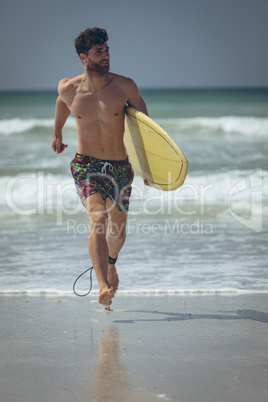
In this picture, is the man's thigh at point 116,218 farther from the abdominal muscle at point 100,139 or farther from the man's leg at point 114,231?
the abdominal muscle at point 100,139

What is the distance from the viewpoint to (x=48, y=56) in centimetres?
2695

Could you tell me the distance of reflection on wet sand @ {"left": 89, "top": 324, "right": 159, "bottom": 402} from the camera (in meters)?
2.53

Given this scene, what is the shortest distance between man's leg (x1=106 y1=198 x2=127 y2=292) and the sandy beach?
0.23m

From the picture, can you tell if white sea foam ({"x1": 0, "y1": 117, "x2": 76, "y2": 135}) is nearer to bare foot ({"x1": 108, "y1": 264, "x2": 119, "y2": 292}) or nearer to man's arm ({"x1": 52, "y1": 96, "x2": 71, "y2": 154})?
man's arm ({"x1": 52, "y1": 96, "x2": 71, "y2": 154})

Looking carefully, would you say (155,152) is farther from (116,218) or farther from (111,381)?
(111,381)

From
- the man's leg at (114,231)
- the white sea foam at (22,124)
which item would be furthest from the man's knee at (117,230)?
the white sea foam at (22,124)

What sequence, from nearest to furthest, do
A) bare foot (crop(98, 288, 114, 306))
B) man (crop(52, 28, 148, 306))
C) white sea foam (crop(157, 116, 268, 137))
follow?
bare foot (crop(98, 288, 114, 306)), man (crop(52, 28, 148, 306)), white sea foam (crop(157, 116, 268, 137))

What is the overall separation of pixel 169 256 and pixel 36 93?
26.8 m

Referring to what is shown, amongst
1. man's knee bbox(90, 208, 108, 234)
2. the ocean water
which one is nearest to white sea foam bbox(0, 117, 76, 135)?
the ocean water

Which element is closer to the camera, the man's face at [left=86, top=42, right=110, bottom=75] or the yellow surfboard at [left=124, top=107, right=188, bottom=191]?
the man's face at [left=86, top=42, right=110, bottom=75]

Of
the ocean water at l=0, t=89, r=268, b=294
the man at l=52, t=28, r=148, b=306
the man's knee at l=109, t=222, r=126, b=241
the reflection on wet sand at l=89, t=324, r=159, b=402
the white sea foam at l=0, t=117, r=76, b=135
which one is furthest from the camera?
the white sea foam at l=0, t=117, r=76, b=135

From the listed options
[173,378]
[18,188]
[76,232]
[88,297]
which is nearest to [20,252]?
[76,232]

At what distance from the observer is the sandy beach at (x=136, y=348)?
262cm

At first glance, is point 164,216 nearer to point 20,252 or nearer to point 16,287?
point 20,252
